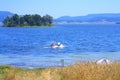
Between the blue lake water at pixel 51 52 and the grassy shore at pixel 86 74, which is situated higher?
the grassy shore at pixel 86 74

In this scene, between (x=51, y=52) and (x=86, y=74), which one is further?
(x=51, y=52)

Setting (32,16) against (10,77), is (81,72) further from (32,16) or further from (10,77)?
(32,16)

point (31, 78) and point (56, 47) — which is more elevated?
point (31, 78)

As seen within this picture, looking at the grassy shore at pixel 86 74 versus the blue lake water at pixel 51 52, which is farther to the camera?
the blue lake water at pixel 51 52

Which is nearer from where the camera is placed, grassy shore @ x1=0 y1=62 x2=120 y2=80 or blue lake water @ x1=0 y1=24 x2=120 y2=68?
grassy shore @ x1=0 y1=62 x2=120 y2=80

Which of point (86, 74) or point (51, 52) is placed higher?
point (86, 74)

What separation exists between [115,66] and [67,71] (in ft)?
5.38

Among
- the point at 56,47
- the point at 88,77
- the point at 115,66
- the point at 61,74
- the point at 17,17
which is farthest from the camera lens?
the point at 17,17

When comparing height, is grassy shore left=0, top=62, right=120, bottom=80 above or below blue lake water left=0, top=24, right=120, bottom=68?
above

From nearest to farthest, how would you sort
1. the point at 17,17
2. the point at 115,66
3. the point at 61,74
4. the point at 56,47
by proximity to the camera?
the point at 115,66 < the point at 61,74 < the point at 56,47 < the point at 17,17

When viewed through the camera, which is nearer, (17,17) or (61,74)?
(61,74)

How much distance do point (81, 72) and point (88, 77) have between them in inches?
21.3

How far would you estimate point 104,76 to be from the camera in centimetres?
1227

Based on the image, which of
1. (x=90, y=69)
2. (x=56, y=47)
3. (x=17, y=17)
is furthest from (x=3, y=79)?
(x=17, y=17)
